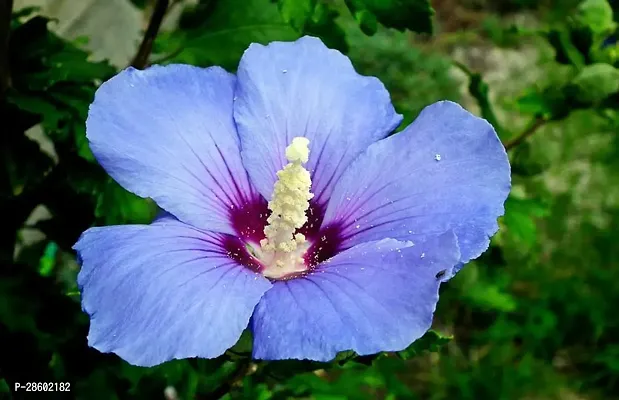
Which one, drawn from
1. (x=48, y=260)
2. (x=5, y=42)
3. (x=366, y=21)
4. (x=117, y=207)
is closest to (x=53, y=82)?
(x=5, y=42)

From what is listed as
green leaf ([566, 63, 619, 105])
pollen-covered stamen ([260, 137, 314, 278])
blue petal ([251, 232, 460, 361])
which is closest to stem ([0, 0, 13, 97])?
pollen-covered stamen ([260, 137, 314, 278])

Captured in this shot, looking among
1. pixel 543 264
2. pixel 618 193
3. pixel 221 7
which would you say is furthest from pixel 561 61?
pixel 618 193

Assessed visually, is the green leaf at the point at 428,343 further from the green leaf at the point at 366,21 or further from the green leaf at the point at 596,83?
the green leaf at the point at 596,83

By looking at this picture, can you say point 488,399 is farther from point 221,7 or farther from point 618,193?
point 221,7

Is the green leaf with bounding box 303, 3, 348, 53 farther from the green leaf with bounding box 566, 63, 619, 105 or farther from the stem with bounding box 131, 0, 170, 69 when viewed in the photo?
the green leaf with bounding box 566, 63, 619, 105

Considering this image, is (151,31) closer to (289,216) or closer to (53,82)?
(53,82)

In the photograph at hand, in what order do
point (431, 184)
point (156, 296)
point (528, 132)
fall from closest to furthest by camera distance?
point (156, 296) → point (431, 184) → point (528, 132)

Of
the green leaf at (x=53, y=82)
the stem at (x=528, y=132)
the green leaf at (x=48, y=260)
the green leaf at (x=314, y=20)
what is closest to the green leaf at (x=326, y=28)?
the green leaf at (x=314, y=20)
